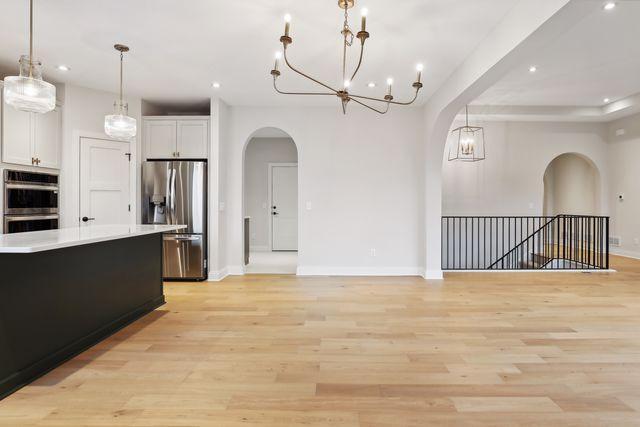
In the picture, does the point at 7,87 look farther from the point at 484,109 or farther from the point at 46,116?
the point at 484,109

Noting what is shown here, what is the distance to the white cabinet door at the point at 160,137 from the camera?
17.4 ft

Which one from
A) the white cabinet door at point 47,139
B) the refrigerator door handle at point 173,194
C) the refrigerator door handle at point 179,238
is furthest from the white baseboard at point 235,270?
the white cabinet door at point 47,139

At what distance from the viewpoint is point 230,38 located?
11.2ft

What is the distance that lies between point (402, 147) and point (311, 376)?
419 cm

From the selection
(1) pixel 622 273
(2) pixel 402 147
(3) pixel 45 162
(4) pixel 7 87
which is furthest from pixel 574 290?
(3) pixel 45 162

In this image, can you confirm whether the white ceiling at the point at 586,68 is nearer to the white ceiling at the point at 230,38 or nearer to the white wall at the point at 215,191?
the white ceiling at the point at 230,38

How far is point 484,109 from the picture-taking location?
6.91 m

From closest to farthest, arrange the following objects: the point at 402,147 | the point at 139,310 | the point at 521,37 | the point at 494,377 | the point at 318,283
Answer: the point at 494,377 < the point at 521,37 < the point at 139,310 < the point at 318,283 < the point at 402,147

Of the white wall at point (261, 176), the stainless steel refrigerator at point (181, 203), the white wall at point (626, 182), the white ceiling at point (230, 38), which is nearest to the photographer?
the white ceiling at point (230, 38)

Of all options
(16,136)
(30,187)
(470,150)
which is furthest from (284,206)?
(16,136)

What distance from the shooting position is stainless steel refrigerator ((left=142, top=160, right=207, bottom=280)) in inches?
202

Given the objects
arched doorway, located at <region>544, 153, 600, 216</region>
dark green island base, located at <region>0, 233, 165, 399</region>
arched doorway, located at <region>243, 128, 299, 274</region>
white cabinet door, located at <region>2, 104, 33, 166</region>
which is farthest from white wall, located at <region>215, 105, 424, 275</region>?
arched doorway, located at <region>544, 153, 600, 216</region>

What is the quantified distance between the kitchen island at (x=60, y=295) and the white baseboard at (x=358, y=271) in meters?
2.65

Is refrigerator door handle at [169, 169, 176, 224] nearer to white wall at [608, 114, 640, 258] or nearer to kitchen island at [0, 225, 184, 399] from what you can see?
kitchen island at [0, 225, 184, 399]
